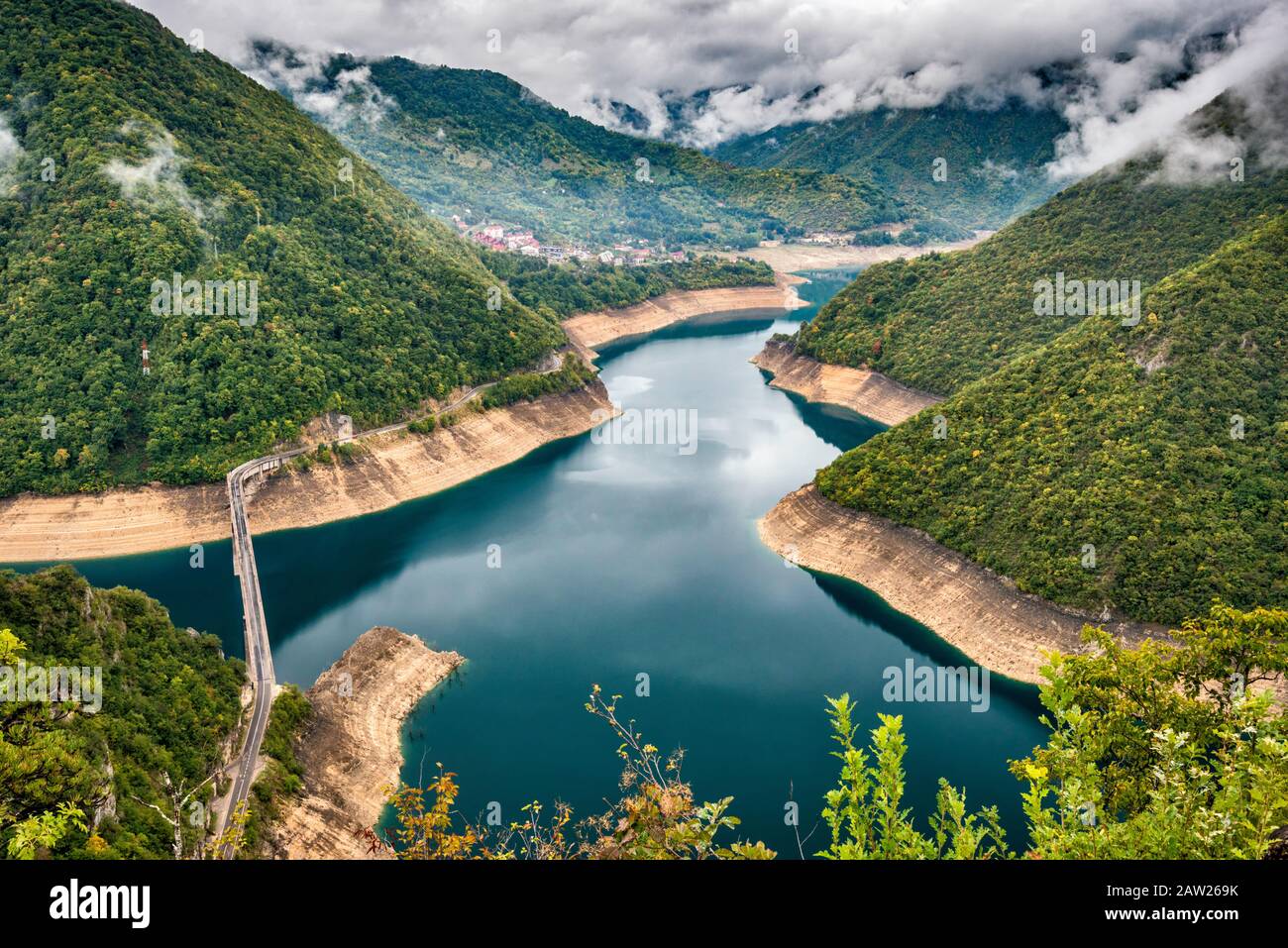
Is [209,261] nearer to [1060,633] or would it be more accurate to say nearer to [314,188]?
[314,188]

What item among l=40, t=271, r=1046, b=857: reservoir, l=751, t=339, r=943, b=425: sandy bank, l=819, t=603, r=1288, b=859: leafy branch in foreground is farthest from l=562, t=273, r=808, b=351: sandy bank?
l=819, t=603, r=1288, b=859: leafy branch in foreground

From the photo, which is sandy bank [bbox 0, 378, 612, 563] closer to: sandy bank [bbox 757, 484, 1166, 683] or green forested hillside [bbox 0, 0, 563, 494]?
green forested hillside [bbox 0, 0, 563, 494]

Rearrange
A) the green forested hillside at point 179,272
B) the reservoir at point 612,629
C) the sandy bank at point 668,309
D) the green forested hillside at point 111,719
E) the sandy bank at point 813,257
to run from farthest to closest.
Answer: the sandy bank at point 813,257 → the sandy bank at point 668,309 → the green forested hillside at point 179,272 → the reservoir at point 612,629 → the green forested hillside at point 111,719

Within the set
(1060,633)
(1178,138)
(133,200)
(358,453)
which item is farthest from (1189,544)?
(133,200)

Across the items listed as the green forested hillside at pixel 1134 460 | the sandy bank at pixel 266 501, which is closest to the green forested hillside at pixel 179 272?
the sandy bank at pixel 266 501

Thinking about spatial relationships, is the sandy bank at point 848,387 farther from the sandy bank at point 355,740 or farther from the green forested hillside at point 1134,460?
the sandy bank at point 355,740

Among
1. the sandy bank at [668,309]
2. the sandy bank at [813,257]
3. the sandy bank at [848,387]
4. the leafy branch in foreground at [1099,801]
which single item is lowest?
the leafy branch in foreground at [1099,801]
